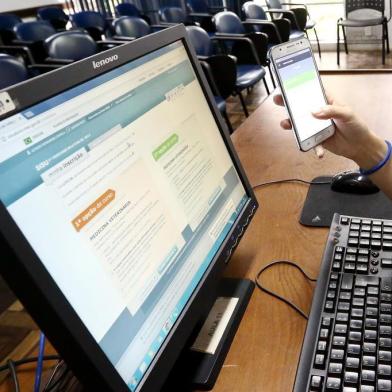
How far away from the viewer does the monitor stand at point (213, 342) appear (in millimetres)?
510

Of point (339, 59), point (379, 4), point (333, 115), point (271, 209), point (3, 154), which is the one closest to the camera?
point (3, 154)

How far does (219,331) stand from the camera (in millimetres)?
569

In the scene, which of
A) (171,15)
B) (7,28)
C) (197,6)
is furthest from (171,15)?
(7,28)

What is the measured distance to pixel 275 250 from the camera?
72 centimetres

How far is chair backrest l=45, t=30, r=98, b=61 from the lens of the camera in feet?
9.51

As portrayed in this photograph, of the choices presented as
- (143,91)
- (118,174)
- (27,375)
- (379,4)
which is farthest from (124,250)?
(379,4)

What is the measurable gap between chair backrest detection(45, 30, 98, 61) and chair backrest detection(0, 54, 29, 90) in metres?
0.49

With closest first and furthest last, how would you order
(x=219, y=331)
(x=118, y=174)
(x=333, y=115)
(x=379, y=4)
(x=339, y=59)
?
(x=118, y=174) → (x=219, y=331) → (x=333, y=115) → (x=379, y=4) → (x=339, y=59)

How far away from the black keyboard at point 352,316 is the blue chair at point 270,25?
324 cm

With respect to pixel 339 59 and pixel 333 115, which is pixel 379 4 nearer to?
pixel 339 59

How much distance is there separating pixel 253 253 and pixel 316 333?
0.72 feet

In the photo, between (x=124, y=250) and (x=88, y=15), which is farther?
(x=88, y=15)

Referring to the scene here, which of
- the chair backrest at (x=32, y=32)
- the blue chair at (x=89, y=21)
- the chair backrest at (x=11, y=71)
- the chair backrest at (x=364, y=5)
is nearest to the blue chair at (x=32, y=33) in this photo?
the chair backrest at (x=32, y=32)

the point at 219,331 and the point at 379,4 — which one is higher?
the point at 219,331
